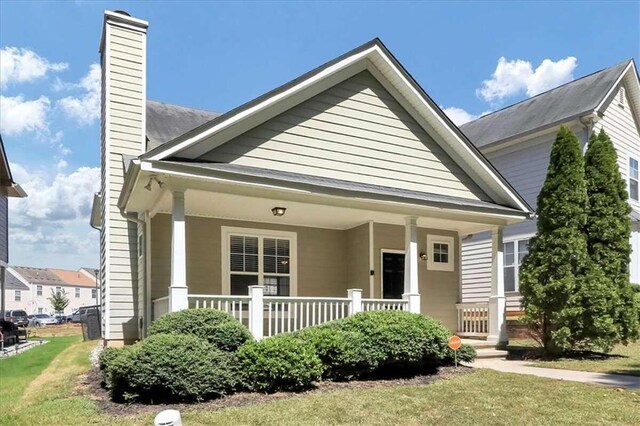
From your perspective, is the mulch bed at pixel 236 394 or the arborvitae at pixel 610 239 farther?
the arborvitae at pixel 610 239

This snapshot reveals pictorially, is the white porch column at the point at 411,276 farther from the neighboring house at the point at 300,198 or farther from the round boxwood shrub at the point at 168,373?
the round boxwood shrub at the point at 168,373

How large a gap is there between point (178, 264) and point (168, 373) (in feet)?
7.11

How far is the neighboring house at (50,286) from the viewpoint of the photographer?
2613 inches

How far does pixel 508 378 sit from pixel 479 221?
4490 millimetres

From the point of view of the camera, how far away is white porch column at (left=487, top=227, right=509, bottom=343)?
36.6ft

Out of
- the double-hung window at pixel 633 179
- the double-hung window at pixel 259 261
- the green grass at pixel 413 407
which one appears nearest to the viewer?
the green grass at pixel 413 407

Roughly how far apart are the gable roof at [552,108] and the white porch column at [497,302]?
18.5 feet

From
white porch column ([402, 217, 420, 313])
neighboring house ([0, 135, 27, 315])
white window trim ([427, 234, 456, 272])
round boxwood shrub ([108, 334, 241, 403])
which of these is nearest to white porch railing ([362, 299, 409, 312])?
white porch column ([402, 217, 420, 313])

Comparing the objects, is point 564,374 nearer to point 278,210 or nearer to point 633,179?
point 278,210

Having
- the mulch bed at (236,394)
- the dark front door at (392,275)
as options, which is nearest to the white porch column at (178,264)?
the mulch bed at (236,394)

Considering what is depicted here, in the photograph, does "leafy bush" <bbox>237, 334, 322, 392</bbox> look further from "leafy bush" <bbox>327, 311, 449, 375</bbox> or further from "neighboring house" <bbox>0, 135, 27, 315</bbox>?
"neighboring house" <bbox>0, 135, 27, 315</bbox>

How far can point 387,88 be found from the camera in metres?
10.9

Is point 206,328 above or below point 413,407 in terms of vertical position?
above

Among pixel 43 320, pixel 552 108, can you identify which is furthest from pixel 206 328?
pixel 43 320
